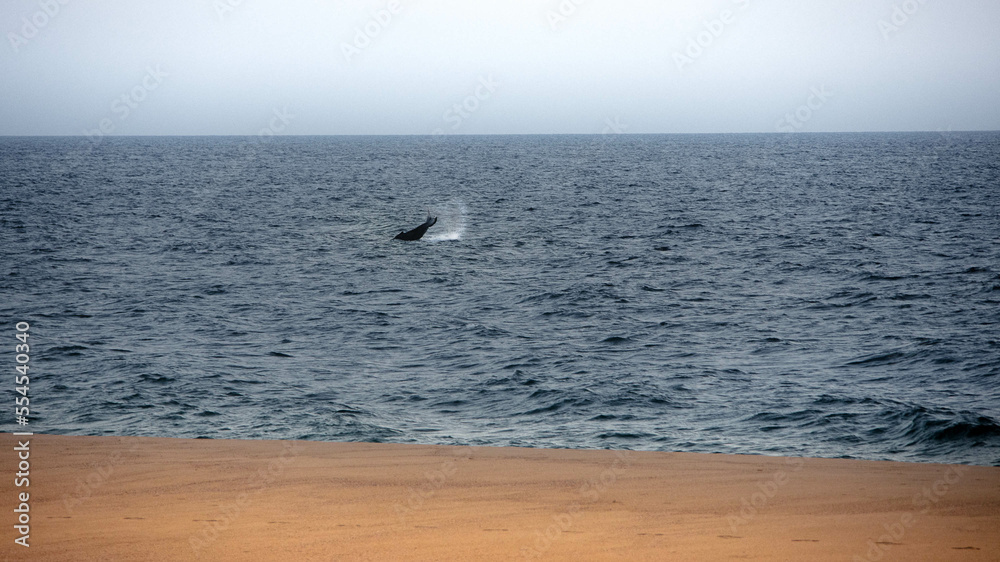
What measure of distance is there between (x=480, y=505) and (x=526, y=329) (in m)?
11.5

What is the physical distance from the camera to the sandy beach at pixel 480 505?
6133mm

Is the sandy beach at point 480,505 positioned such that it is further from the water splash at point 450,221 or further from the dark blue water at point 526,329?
the water splash at point 450,221

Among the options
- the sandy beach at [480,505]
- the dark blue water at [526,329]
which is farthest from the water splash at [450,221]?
the sandy beach at [480,505]

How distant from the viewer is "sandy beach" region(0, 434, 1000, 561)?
6133 mm

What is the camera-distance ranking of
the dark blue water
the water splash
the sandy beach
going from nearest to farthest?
the sandy beach < the dark blue water < the water splash

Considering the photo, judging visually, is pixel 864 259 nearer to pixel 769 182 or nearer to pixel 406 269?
pixel 406 269

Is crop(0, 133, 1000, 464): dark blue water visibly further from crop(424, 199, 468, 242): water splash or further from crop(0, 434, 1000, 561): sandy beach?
crop(0, 434, 1000, 561): sandy beach

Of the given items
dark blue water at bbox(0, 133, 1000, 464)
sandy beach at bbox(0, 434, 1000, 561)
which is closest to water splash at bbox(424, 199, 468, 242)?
dark blue water at bbox(0, 133, 1000, 464)

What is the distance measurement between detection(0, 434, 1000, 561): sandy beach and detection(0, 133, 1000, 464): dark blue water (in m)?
2.26

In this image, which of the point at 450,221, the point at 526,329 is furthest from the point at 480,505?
the point at 450,221

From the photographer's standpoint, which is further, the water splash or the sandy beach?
the water splash

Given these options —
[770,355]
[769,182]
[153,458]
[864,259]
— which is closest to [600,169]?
[769,182]

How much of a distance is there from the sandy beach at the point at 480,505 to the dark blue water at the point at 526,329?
2.26m

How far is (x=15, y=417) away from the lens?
11.7 meters
